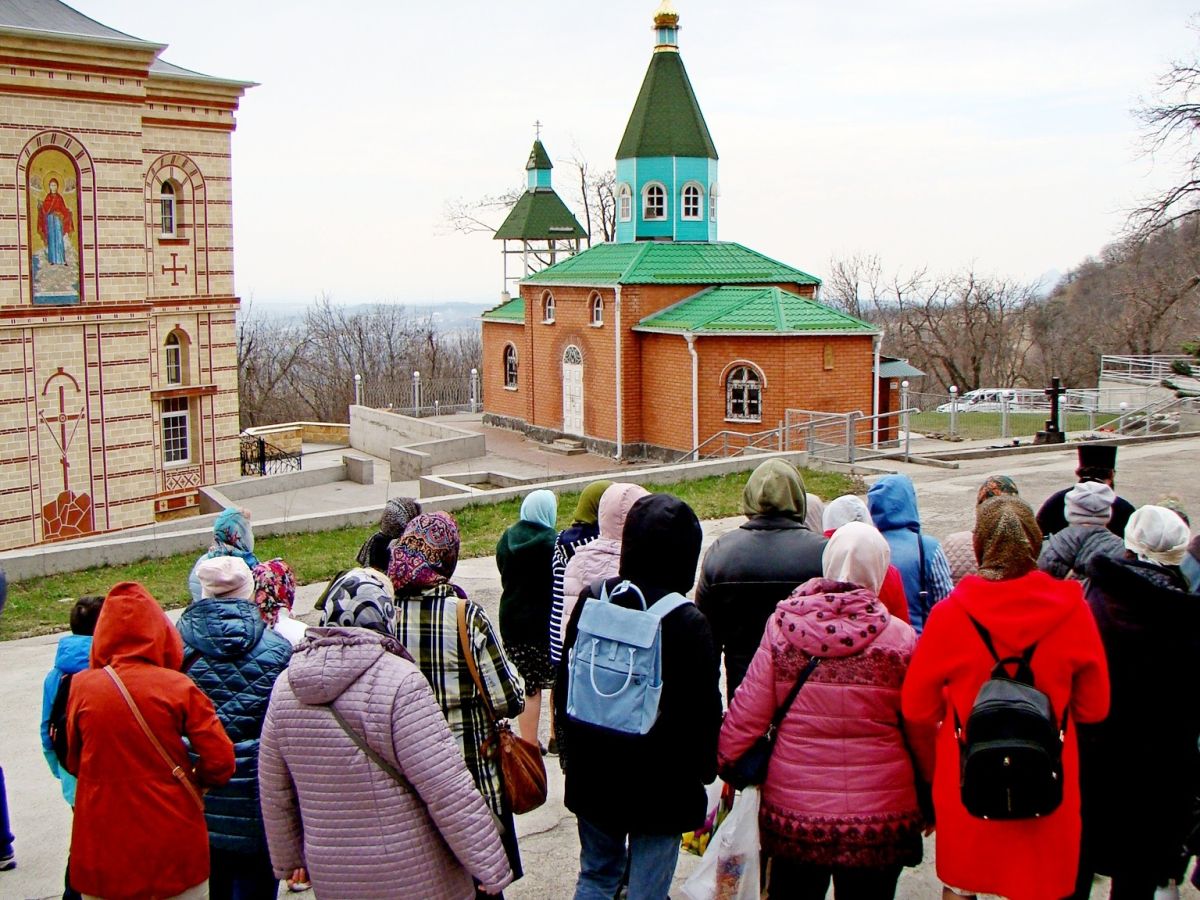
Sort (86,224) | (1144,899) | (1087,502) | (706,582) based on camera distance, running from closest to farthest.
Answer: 1. (1144,899)
2. (706,582)
3. (1087,502)
4. (86,224)

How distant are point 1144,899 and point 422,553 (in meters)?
3.12

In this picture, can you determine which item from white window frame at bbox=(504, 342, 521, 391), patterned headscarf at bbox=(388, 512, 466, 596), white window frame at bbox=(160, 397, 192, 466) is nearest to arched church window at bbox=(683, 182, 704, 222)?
white window frame at bbox=(504, 342, 521, 391)

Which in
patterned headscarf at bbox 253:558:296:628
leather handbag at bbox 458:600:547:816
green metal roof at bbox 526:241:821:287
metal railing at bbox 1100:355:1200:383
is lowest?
leather handbag at bbox 458:600:547:816

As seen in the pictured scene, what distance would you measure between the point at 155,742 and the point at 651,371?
24469mm

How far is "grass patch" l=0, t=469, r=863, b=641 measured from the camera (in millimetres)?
11603

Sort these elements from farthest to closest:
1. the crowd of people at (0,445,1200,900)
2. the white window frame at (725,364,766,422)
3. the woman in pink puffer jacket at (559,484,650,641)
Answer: the white window frame at (725,364,766,422) → the woman in pink puffer jacket at (559,484,650,641) → the crowd of people at (0,445,1200,900)

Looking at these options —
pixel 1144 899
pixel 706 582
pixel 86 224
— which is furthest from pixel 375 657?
pixel 86 224

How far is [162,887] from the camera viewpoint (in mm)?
4410

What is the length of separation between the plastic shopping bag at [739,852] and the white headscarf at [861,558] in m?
0.82

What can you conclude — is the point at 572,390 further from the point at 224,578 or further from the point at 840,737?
the point at 840,737

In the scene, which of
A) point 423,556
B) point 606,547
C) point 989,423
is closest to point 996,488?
point 606,547

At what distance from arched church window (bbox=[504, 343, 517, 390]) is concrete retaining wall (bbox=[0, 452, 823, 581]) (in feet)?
53.7

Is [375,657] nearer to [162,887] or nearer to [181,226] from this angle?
[162,887]

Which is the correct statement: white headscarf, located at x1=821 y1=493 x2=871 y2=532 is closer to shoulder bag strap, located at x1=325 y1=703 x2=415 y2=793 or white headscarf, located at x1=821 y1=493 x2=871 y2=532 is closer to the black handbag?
the black handbag
